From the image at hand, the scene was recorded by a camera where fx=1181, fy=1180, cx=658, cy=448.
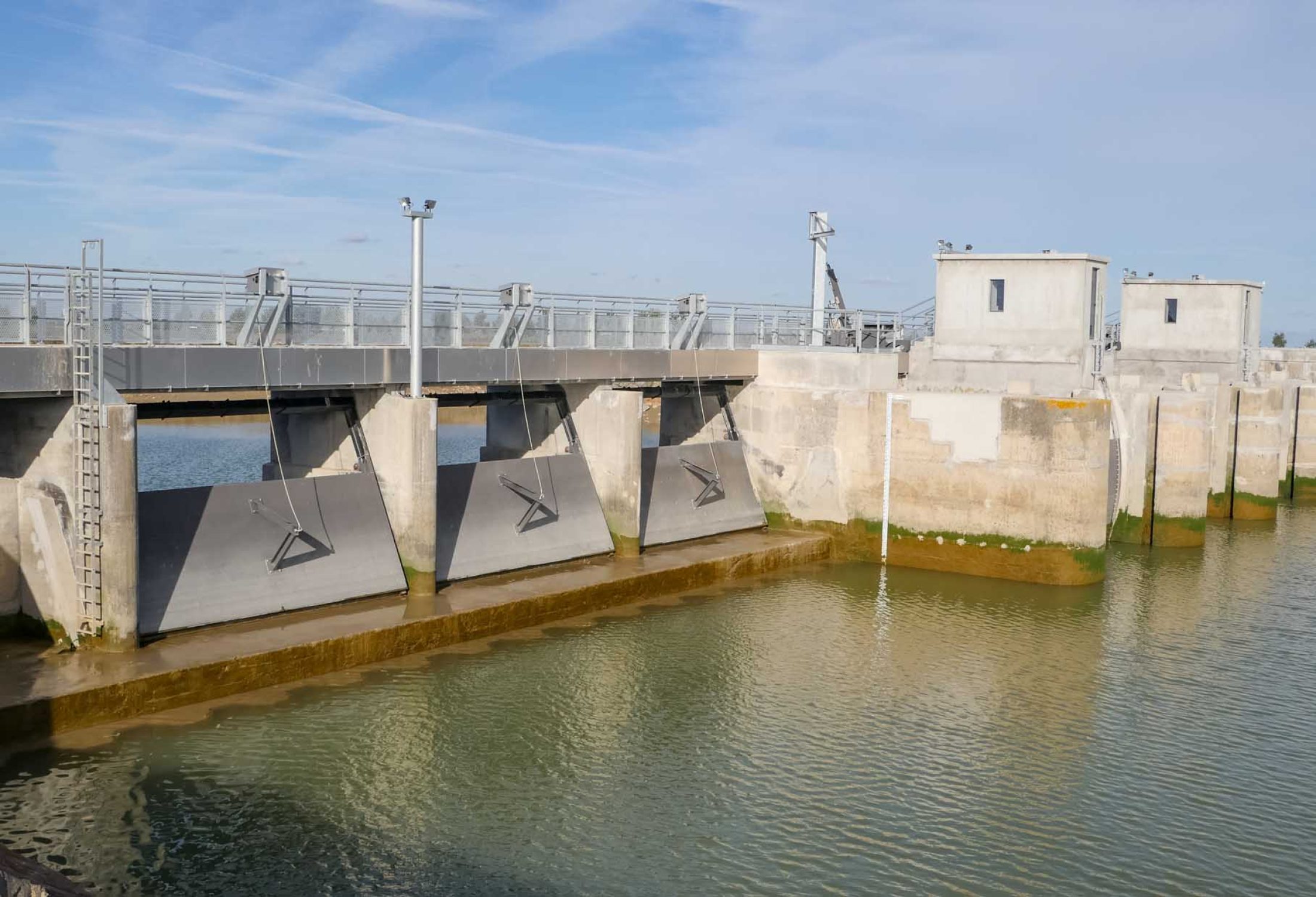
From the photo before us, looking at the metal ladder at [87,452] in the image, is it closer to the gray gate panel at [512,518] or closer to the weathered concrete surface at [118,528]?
the weathered concrete surface at [118,528]

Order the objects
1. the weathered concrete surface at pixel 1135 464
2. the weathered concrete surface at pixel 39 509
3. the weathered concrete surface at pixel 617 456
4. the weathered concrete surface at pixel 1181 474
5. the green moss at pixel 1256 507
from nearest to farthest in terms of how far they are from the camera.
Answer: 1. the weathered concrete surface at pixel 39 509
2. the weathered concrete surface at pixel 617 456
3. the weathered concrete surface at pixel 1135 464
4. the weathered concrete surface at pixel 1181 474
5. the green moss at pixel 1256 507

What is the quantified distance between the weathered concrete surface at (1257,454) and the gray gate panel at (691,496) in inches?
661

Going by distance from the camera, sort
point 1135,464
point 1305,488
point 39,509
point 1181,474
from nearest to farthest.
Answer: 1. point 39,509
2. point 1135,464
3. point 1181,474
4. point 1305,488

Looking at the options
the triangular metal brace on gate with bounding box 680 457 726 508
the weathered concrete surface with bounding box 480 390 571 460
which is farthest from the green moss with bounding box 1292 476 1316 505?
the weathered concrete surface with bounding box 480 390 571 460

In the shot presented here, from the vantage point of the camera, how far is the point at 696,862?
1118cm

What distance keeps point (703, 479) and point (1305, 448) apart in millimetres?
26388

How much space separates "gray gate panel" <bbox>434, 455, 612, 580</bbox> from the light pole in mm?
2028

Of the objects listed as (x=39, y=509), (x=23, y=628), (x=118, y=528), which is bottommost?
(x=23, y=628)

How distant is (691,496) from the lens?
24.5 meters

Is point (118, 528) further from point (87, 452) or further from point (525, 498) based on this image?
point (525, 498)

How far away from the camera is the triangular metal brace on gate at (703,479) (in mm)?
24484

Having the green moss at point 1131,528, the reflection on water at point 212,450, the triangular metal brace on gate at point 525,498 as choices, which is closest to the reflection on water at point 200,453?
the reflection on water at point 212,450

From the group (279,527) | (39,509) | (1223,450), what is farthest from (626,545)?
(1223,450)

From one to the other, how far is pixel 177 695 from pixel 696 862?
22.2 feet
